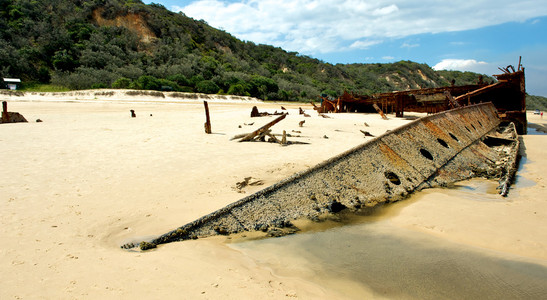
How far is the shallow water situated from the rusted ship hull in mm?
281

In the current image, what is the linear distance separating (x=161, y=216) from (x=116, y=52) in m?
40.9

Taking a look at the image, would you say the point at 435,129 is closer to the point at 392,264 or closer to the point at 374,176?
the point at 374,176

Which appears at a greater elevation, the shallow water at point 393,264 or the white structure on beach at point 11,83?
the white structure on beach at point 11,83

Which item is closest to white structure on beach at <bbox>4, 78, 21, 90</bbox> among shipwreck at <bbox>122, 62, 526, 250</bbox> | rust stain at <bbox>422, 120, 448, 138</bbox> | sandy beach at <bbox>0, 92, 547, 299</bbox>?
sandy beach at <bbox>0, 92, 547, 299</bbox>

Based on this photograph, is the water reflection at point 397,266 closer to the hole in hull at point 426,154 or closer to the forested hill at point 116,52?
the hole in hull at point 426,154

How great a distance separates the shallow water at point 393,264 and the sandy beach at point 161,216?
0.06m

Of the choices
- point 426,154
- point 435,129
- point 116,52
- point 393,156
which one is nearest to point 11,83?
point 116,52

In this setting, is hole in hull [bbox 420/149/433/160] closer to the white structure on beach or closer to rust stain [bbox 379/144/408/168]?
rust stain [bbox 379/144/408/168]

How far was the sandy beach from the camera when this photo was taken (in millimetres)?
2412

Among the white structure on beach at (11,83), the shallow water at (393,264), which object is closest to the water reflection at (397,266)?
the shallow water at (393,264)

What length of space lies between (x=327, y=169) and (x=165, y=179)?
2830mm

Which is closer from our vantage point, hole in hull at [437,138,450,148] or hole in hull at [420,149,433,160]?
hole in hull at [420,149,433,160]

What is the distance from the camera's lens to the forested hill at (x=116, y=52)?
3291 centimetres

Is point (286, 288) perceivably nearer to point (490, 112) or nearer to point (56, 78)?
point (490, 112)
